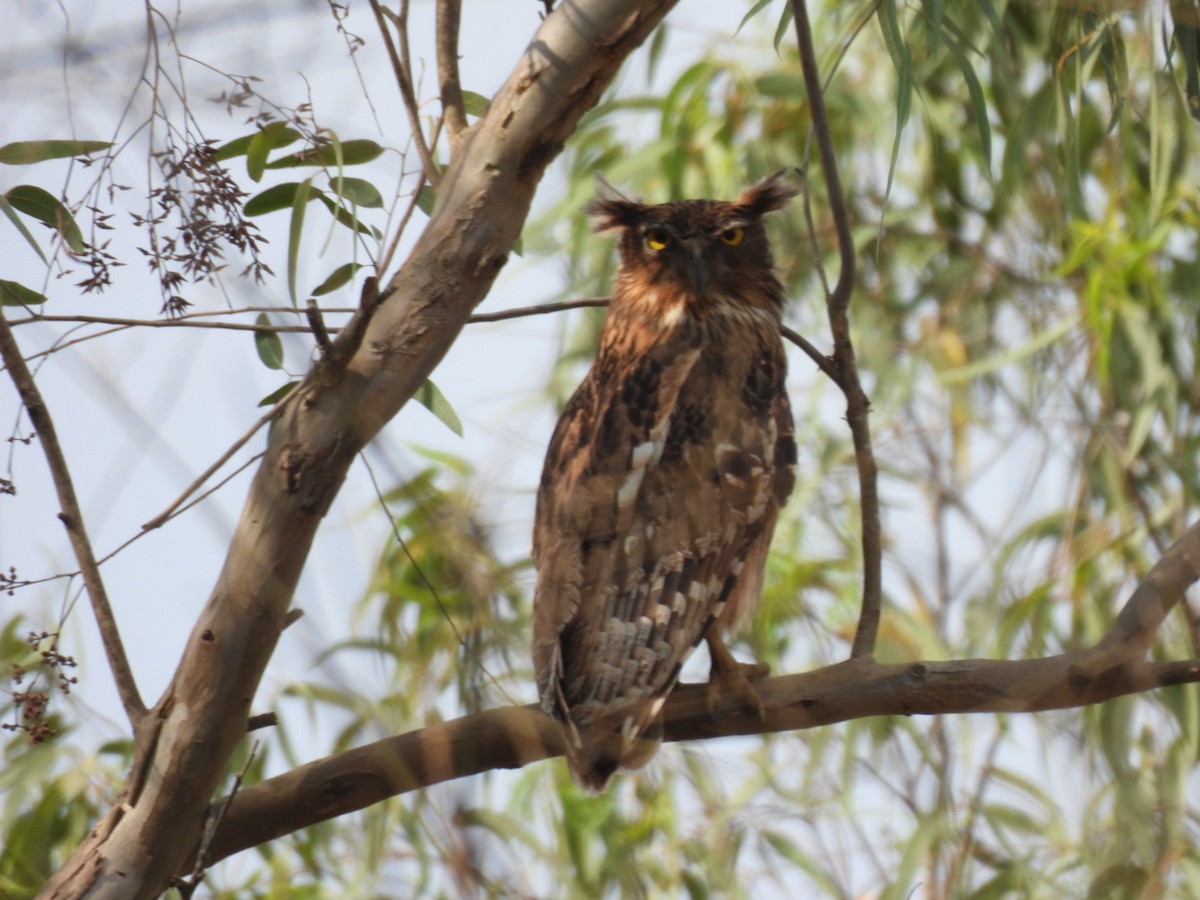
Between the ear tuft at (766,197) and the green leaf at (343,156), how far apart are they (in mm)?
1135

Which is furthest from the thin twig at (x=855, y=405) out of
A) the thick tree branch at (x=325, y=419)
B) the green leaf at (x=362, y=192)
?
the green leaf at (x=362, y=192)

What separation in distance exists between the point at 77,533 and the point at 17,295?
0.36 m

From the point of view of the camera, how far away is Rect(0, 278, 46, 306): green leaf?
Answer: 1.89 metres

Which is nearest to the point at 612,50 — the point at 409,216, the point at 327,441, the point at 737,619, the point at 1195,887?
the point at 409,216

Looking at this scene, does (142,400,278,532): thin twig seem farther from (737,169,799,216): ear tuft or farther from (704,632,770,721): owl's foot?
(737,169,799,216): ear tuft

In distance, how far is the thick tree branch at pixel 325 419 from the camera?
1599mm

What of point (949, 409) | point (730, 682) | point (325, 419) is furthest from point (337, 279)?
point (949, 409)

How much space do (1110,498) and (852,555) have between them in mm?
681

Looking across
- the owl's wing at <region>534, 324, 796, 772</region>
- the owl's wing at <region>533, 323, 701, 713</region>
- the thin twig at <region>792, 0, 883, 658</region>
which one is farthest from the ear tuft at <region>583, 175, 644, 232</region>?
the thin twig at <region>792, 0, 883, 658</region>

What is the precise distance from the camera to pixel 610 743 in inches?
85.6

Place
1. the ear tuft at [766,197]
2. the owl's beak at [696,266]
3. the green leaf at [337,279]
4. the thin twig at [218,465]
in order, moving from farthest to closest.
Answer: the ear tuft at [766,197] → the owl's beak at [696,266] → the green leaf at [337,279] → the thin twig at [218,465]

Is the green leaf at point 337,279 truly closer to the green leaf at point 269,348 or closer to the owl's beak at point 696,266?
the green leaf at point 269,348

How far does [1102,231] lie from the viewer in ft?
12.6

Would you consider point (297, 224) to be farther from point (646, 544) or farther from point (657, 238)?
point (657, 238)
